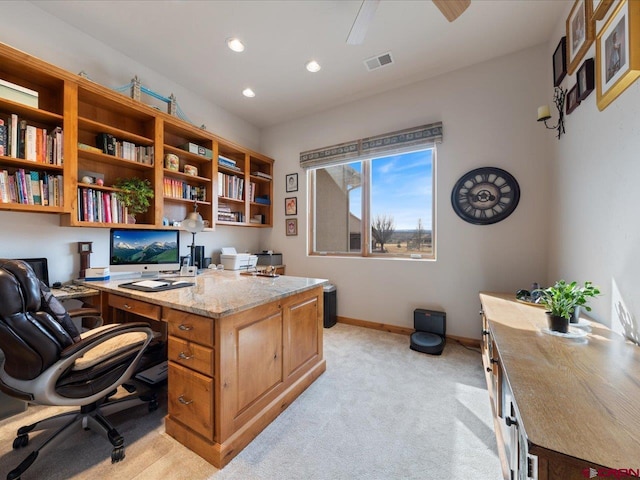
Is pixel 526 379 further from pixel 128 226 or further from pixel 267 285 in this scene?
pixel 128 226

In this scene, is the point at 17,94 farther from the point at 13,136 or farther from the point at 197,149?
the point at 197,149

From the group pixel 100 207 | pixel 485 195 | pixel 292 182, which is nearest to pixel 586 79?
pixel 485 195

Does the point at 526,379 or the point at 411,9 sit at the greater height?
the point at 411,9

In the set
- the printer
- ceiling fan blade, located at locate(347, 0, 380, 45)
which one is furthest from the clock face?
the printer

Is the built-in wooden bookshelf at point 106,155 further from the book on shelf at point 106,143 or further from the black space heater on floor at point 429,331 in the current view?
the black space heater on floor at point 429,331

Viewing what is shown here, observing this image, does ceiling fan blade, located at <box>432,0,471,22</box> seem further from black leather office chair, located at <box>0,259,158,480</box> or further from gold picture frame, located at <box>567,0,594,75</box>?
black leather office chair, located at <box>0,259,158,480</box>

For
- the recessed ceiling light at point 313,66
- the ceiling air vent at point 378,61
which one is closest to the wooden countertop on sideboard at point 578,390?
the ceiling air vent at point 378,61

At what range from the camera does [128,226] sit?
2.41m

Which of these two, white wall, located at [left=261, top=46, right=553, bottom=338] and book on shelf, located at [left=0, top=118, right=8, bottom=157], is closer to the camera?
book on shelf, located at [left=0, top=118, right=8, bottom=157]

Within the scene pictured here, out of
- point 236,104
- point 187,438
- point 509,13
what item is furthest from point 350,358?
point 236,104

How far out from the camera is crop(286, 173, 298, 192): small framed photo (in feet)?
13.0

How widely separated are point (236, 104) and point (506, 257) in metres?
3.94

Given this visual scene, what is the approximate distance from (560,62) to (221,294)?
10.7ft

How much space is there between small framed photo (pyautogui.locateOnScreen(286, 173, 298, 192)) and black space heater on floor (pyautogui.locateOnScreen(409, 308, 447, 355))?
2.47m
